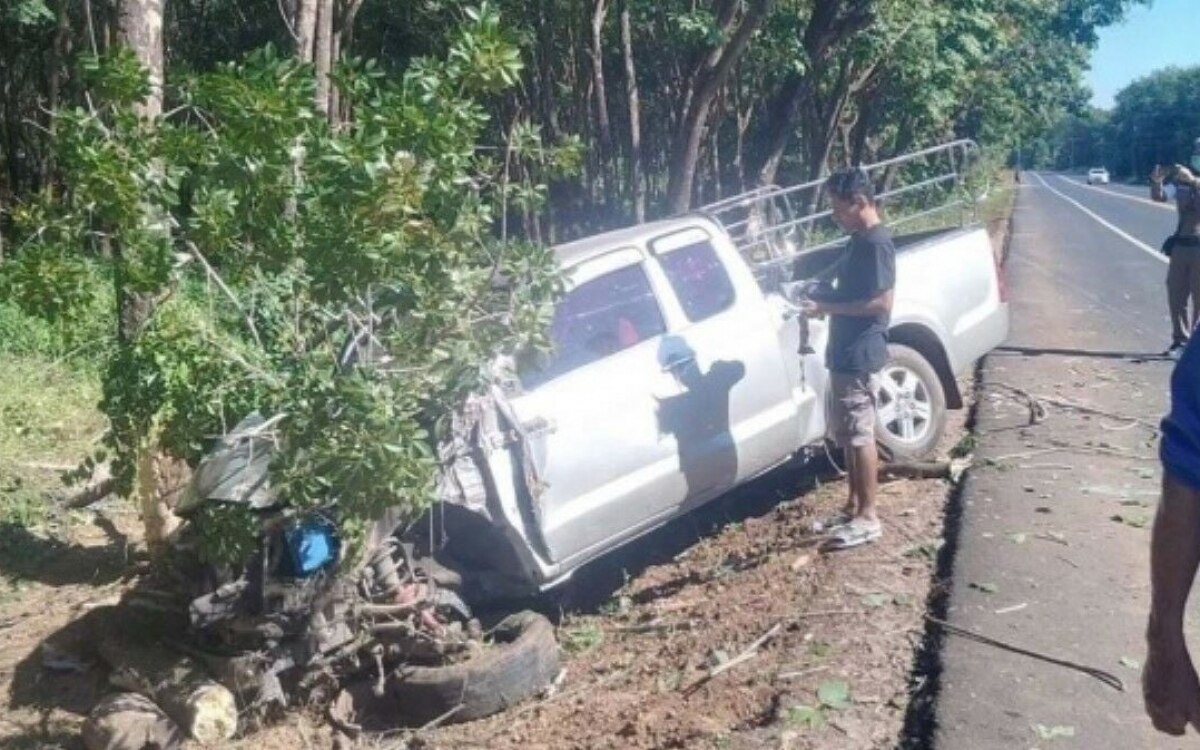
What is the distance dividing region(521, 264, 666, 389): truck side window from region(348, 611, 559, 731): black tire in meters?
1.17

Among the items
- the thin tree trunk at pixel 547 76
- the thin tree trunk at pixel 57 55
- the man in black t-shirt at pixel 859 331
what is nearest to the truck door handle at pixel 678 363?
Answer: the man in black t-shirt at pixel 859 331

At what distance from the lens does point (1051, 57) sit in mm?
42219

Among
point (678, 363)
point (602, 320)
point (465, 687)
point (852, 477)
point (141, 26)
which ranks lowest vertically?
point (465, 687)

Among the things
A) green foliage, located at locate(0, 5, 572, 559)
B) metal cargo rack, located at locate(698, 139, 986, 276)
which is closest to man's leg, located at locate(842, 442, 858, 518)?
metal cargo rack, located at locate(698, 139, 986, 276)

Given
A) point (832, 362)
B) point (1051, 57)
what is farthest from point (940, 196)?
point (1051, 57)

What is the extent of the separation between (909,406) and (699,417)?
1721 millimetres

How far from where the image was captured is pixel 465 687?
6090 millimetres

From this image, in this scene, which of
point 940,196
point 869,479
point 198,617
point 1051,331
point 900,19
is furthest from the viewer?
point 900,19

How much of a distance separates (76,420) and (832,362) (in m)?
6.32

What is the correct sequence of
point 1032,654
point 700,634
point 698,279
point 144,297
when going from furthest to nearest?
point 698,279 < point 144,297 < point 700,634 < point 1032,654

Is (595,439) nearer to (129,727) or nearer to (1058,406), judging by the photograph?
(129,727)

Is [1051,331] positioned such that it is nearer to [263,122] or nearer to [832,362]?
[832,362]

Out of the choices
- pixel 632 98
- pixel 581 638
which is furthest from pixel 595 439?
pixel 632 98

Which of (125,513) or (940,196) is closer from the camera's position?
(125,513)
